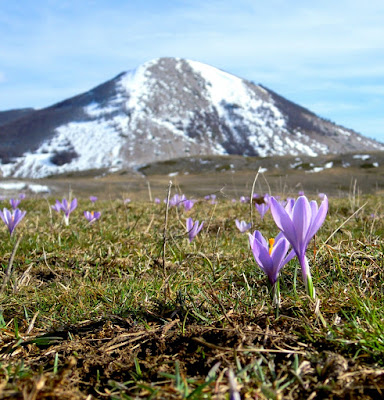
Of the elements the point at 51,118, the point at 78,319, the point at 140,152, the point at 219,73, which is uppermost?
the point at 219,73

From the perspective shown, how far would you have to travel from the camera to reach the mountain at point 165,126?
9088 cm

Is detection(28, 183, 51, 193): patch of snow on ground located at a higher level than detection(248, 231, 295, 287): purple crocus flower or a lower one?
lower

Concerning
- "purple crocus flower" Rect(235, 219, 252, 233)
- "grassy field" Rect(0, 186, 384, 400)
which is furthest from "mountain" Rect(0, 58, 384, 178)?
"grassy field" Rect(0, 186, 384, 400)

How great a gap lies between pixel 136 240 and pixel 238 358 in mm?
2214

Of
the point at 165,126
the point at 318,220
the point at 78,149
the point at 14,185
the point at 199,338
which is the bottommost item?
the point at 199,338

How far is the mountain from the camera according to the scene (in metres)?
90.9

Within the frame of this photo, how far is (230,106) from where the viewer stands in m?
115

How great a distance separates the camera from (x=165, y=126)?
101375 mm

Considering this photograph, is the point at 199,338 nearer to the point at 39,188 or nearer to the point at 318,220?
the point at 318,220

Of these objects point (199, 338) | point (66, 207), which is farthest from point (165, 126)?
point (199, 338)

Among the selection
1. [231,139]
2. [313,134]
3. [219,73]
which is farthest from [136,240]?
[219,73]

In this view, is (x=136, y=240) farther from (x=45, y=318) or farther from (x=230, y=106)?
(x=230, y=106)

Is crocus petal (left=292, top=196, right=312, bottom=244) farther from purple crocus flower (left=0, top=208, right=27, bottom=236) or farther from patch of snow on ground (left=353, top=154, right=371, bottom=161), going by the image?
patch of snow on ground (left=353, top=154, right=371, bottom=161)

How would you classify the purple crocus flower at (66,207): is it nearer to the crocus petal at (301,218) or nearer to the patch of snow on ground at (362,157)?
the crocus petal at (301,218)
